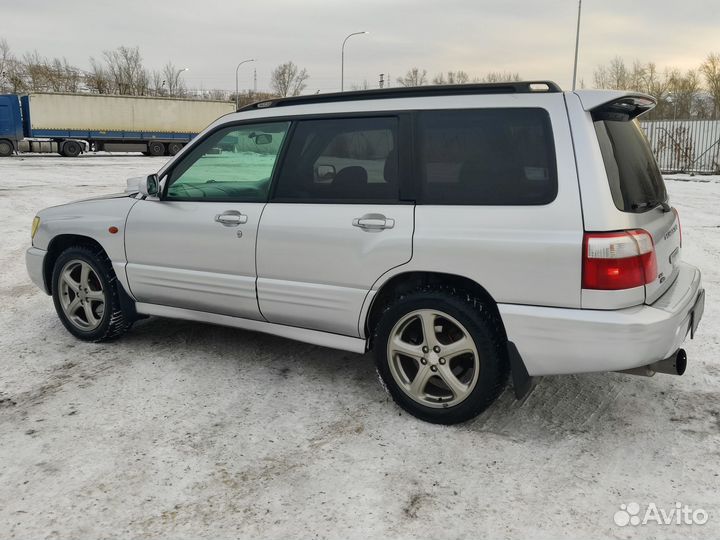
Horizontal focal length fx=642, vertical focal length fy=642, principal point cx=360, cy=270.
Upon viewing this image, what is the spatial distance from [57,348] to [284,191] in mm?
2297

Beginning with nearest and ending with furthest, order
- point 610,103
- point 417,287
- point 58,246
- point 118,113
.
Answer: point 610,103 → point 417,287 → point 58,246 → point 118,113

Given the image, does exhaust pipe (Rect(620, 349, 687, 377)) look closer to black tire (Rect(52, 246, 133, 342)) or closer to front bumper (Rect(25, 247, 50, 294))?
black tire (Rect(52, 246, 133, 342))

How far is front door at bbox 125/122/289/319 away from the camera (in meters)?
4.02

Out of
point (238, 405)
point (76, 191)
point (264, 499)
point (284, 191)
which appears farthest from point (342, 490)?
point (76, 191)

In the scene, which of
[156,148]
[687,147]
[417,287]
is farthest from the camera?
[156,148]

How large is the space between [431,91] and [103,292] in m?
2.81

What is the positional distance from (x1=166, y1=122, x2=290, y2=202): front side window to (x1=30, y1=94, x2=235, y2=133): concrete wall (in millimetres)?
35268

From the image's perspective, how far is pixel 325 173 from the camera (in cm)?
380

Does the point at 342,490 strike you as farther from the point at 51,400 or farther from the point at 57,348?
the point at 57,348

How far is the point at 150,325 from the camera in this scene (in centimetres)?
542

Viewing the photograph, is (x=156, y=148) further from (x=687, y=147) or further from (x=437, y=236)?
(x=437, y=236)

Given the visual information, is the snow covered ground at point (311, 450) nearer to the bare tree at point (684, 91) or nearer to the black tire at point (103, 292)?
the black tire at point (103, 292)

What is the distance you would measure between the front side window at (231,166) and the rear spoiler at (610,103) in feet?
5.91

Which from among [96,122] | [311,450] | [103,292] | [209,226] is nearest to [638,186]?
[311,450]
